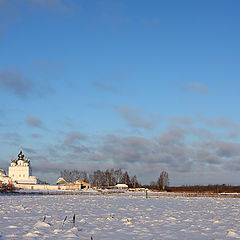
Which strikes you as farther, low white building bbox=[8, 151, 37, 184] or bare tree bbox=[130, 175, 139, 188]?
bare tree bbox=[130, 175, 139, 188]

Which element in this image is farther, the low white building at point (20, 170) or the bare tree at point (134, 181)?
the bare tree at point (134, 181)

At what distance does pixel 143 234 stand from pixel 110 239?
1556 millimetres

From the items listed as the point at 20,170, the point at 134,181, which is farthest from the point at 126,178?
the point at 20,170

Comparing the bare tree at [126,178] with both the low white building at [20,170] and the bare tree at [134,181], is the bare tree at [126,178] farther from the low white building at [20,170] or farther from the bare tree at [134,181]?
the low white building at [20,170]

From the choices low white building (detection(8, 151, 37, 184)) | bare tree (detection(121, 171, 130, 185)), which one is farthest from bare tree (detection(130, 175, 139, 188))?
low white building (detection(8, 151, 37, 184))

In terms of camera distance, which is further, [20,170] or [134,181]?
[134,181]

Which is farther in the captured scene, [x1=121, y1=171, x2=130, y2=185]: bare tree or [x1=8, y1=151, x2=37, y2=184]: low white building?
[x1=121, y1=171, x2=130, y2=185]: bare tree

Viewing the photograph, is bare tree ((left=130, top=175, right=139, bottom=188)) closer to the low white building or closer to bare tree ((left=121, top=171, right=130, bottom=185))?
bare tree ((left=121, top=171, right=130, bottom=185))

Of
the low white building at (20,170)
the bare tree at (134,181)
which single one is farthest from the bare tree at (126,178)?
the low white building at (20,170)

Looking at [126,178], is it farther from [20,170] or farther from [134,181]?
[20,170]

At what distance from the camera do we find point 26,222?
14.4m

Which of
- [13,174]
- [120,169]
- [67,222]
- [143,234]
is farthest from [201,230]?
[120,169]

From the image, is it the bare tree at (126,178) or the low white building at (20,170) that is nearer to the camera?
the low white building at (20,170)

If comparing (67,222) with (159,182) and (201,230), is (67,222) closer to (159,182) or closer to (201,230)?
(201,230)
